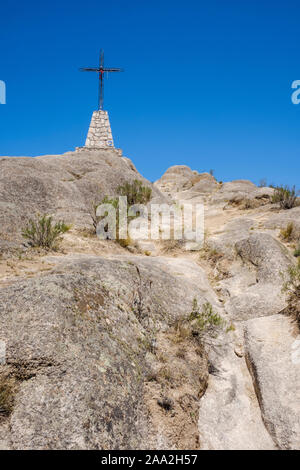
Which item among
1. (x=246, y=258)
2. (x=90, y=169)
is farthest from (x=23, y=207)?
(x=246, y=258)

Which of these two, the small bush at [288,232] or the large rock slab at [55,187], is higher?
the large rock slab at [55,187]

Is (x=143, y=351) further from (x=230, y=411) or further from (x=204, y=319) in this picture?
(x=204, y=319)

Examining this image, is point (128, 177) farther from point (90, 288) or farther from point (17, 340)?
point (17, 340)

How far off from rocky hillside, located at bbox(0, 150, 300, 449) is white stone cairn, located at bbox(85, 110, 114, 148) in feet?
49.5

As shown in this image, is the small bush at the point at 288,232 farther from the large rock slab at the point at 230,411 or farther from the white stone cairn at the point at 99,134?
the white stone cairn at the point at 99,134

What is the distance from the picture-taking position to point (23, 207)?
11.7m

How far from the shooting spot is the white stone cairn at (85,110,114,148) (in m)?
24.3

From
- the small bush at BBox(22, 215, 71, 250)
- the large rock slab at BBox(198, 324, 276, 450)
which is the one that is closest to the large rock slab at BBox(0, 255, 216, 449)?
the large rock slab at BBox(198, 324, 276, 450)

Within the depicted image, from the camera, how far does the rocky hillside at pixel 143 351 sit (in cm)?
410

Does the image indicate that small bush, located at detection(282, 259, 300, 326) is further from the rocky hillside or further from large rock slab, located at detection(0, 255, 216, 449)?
large rock slab, located at detection(0, 255, 216, 449)

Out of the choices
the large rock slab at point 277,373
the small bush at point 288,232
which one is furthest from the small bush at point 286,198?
the large rock slab at point 277,373

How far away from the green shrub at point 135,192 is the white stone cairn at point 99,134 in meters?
8.21
